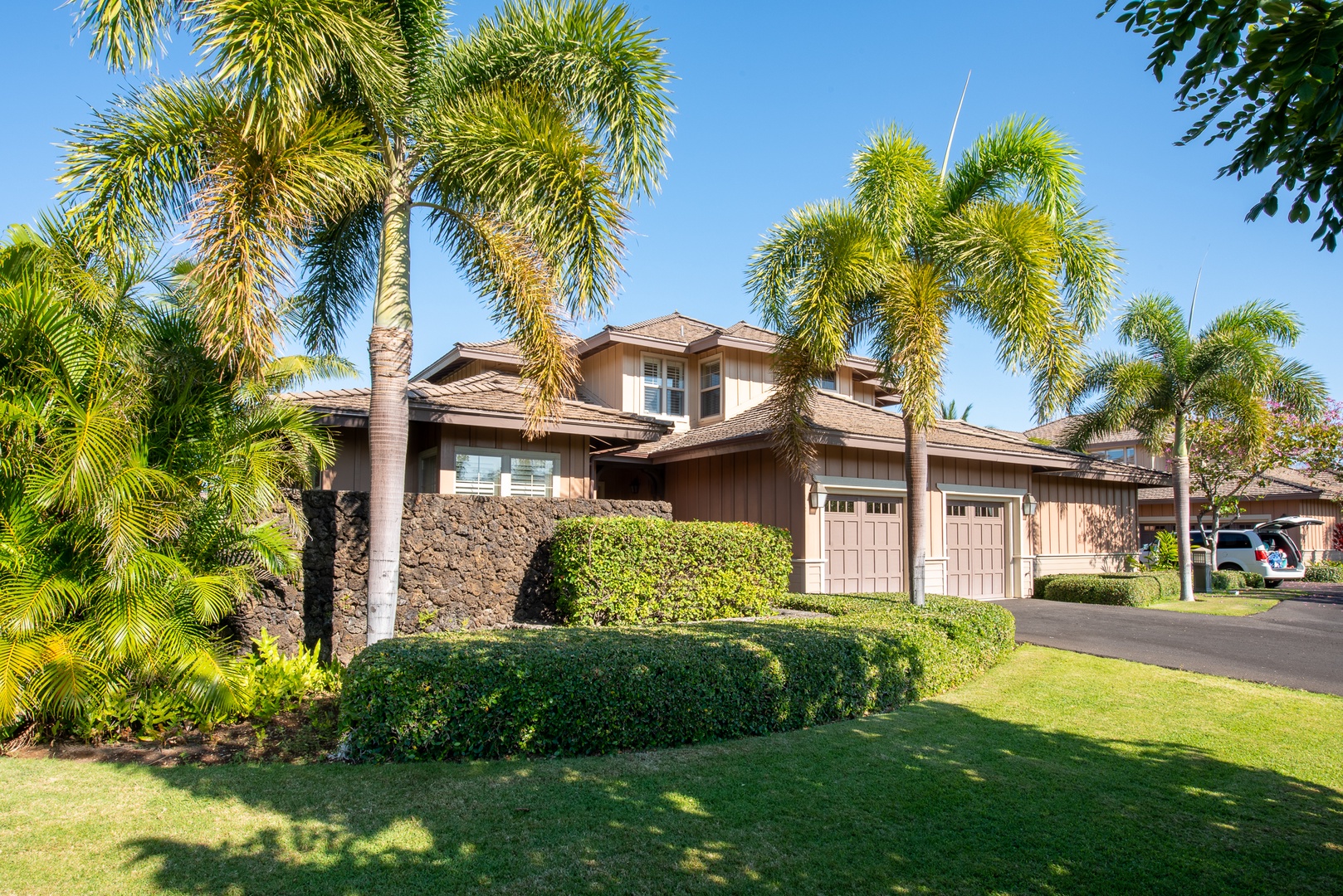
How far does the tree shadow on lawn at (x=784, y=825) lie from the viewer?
4.09 meters

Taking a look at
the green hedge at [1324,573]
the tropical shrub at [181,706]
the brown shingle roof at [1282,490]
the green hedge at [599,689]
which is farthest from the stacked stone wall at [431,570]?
the brown shingle roof at [1282,490]

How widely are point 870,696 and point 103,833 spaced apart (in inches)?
244

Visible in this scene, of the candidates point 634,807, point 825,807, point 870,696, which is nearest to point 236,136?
point 634,807

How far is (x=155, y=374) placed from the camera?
7.28 metres

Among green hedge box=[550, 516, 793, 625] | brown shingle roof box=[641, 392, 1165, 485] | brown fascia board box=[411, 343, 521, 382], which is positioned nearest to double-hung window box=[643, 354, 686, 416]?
brown shingle roof box=[641, 392, 1165, 485]

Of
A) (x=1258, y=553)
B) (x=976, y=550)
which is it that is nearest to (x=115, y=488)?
(x=976, y=550)

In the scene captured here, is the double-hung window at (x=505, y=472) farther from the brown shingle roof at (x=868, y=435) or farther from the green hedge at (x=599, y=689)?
the green hedge at (x=599, y=689)

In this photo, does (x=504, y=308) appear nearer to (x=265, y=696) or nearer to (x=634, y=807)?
(x=265, y=696)

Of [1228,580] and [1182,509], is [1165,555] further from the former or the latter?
[1182,509]

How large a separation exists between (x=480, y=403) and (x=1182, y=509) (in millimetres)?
17722

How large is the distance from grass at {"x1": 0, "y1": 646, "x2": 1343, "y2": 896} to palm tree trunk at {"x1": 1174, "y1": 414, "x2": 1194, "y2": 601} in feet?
46.5

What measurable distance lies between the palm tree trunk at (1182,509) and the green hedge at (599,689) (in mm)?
15268

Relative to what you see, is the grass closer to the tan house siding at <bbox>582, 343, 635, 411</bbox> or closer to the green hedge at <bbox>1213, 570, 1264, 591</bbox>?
the tan house siding at <bbox>582, 343, 635, 411</bbox>

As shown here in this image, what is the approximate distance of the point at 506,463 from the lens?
13.3 meters
